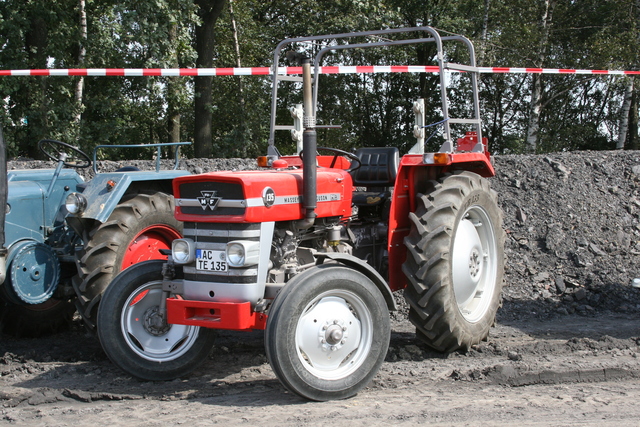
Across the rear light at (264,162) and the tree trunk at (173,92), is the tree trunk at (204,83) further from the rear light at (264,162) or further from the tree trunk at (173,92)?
the rear light at (264,162)

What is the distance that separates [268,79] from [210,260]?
14584 mm

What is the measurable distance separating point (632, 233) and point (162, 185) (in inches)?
216

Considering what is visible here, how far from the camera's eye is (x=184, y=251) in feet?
13.4

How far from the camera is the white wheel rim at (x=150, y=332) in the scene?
4355mm

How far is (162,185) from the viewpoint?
19.4ft

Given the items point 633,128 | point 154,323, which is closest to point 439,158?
point 154,323

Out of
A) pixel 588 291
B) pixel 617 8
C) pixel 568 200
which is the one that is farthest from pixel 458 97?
pixel 588 291

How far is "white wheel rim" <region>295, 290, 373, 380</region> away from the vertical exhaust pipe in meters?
0.54

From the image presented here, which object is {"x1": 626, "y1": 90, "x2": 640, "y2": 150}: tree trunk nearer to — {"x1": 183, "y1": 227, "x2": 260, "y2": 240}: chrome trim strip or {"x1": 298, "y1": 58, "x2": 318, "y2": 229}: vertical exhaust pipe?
{"x1": 298, "y1": 58, "x2": 318, "y2": 229}: vertical exhaust pipe

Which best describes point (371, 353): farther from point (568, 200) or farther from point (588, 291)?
point (568, 200)

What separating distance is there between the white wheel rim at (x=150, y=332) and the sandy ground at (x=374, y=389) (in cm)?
20

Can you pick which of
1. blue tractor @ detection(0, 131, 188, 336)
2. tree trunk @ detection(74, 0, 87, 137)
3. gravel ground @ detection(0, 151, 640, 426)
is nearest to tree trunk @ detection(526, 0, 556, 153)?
gravel ground @ detection(0, 151, 640, 426)

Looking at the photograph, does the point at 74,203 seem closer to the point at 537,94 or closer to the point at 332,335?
the point at 332,335

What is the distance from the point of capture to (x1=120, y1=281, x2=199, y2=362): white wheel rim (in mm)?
4355
